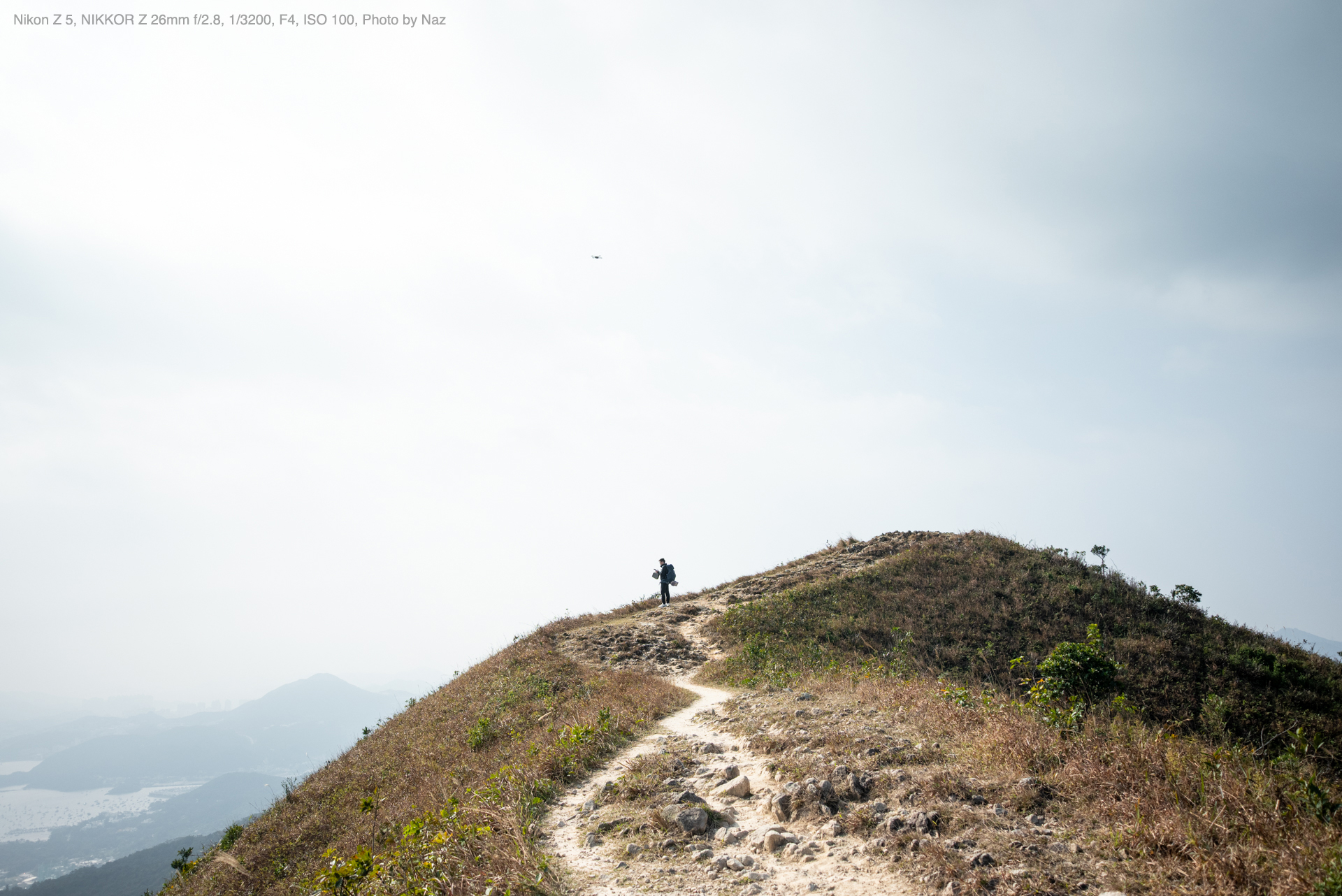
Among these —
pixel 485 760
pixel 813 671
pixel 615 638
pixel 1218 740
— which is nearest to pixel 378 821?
pixel 485 760

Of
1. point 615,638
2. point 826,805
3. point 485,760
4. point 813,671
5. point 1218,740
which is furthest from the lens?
point 615,638

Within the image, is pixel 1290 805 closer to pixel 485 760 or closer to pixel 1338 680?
pixel 485 760

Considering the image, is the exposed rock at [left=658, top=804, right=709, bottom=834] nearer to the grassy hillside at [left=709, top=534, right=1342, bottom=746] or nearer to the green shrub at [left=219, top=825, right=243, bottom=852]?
the grassy hillside at [left=709, top=534, right=1342, bottom=746]

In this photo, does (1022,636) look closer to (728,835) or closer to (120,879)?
(728,835)

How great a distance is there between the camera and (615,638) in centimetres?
2691

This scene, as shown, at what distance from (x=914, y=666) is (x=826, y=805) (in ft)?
50.4

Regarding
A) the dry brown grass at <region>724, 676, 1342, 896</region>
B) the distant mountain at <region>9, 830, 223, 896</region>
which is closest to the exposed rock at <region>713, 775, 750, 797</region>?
the dry brown grass at <region>724, 676, 1342, 896</region>

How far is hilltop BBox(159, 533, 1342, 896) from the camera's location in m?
5.32

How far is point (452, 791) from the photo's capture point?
1130 centimetres

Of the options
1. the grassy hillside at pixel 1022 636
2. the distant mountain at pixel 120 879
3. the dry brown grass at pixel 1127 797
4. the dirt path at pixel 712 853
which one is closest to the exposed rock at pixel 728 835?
the dirt path at pixel 712 853

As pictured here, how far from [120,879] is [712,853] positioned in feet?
561

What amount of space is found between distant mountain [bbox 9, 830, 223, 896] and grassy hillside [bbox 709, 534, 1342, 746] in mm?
127150

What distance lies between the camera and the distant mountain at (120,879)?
10650cm

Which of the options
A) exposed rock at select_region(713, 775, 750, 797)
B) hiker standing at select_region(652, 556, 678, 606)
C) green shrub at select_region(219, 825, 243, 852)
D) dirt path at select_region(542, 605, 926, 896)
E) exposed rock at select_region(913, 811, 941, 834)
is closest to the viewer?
dirt path at select_region(542, 605, 926, 896)
